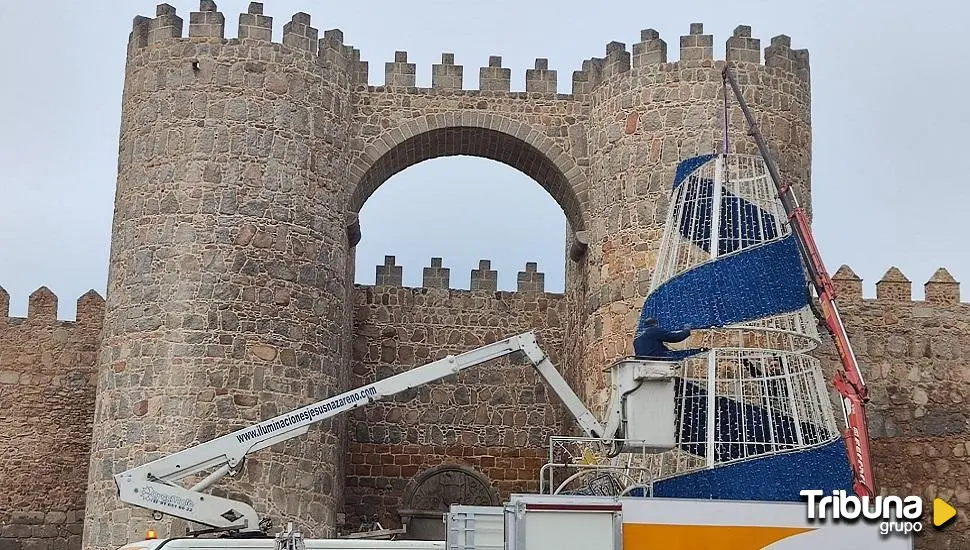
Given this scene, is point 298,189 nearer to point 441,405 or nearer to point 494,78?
point 494,78

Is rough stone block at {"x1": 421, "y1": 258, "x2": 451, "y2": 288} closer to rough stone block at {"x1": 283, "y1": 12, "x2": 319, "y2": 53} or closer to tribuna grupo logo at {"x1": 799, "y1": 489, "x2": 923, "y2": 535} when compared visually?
rough stone block at {"x1": 283, "y1": 12, "x2": 319, "y2": 53}

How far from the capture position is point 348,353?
17.9 meters

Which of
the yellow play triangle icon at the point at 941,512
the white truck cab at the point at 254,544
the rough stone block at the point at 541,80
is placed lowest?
the white truck cab at the point at 254,544

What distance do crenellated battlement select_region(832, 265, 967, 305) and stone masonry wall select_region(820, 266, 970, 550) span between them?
14 millimetres

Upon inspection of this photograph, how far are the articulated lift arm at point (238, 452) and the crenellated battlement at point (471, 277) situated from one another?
665 cm

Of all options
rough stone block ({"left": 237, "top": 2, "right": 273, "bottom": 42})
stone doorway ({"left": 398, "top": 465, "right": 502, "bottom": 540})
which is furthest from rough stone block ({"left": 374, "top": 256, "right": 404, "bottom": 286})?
rough stone block ({"left": 237, "top": 2, "right": 273, "bottom": 42})

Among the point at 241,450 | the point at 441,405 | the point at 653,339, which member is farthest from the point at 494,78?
the point at 241,450

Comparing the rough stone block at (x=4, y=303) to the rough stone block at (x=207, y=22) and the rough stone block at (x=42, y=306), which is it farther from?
the rough stone block at (x=207, y=22)

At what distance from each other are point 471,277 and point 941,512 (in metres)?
7.23

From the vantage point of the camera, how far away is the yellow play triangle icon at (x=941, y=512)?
18.3m

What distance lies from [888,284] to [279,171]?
886cm

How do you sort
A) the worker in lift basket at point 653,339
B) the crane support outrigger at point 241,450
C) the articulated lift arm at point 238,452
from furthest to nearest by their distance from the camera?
1. the worker in lift basket at point 653,339
2. the articulated lift arm at point 238,452
3. the crane support outrigger at point 241,450

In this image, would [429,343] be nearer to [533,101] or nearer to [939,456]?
[533,101]

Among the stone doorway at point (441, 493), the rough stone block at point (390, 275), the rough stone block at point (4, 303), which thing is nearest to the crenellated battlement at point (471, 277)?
the rough stone block at point (390, 275)
